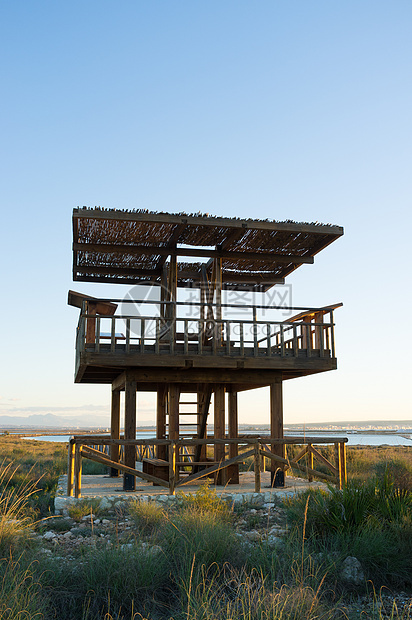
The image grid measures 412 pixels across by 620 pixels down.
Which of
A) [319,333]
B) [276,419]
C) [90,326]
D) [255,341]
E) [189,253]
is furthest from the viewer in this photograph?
[189,253]

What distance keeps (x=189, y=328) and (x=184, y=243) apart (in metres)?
2.89

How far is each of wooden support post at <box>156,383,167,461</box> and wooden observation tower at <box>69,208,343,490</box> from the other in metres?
0.04

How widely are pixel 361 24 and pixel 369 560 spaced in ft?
42.4

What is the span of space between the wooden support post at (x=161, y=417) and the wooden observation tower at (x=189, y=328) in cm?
4

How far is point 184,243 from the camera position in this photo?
16406mm

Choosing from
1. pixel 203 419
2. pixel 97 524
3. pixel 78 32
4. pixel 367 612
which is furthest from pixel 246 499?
pixel 78 32

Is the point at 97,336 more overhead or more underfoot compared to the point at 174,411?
more overhead

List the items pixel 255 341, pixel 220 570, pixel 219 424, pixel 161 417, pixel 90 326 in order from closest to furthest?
1. pixel 220 570
2. pixel 90 326
3. pixel 255 341
4. pixel 219 424
5. pixel 161 417

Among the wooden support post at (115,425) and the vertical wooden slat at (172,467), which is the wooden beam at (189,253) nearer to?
the wooden support post at (115,425)

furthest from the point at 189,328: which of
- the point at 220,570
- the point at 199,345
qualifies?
the point at 220,570

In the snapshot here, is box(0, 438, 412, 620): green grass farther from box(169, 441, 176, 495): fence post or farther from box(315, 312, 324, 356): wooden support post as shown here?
box(315, 312, 324, 356): wooden support post

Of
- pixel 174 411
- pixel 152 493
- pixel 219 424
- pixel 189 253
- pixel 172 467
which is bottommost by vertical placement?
pixel 152 493

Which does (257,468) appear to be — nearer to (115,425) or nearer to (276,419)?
(276,419)

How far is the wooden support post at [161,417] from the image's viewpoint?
16.5 metres
